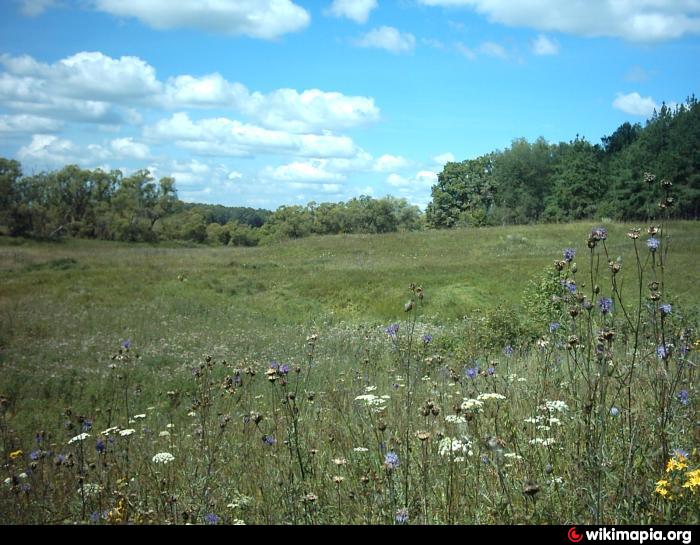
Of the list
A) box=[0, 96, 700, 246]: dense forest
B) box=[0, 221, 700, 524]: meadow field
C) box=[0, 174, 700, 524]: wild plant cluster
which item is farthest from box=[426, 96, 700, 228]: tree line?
box=[0, 174, 700, 524]: wild plant cluster

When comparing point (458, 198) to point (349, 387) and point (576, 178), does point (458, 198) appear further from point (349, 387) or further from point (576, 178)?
point (349, 387)

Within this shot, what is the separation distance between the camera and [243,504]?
3.18 metres

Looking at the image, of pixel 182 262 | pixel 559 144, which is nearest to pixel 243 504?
pixel 182 262

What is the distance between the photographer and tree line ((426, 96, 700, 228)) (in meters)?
40.6

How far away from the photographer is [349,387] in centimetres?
671

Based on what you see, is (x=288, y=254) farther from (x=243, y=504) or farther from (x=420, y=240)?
(x=243, y=504)

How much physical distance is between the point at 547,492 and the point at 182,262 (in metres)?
34.6

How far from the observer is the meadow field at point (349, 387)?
283 centimetres
